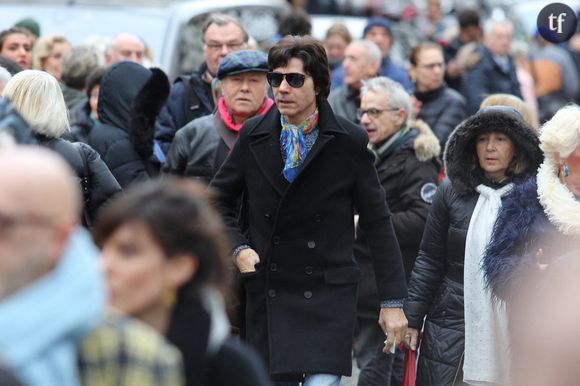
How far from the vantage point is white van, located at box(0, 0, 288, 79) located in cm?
1294

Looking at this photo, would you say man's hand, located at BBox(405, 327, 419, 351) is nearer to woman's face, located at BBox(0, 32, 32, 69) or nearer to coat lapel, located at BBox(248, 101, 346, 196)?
coat lapel, located at BBox(248, 101, 346, 196)

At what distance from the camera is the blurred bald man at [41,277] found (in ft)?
Answer: 10.5

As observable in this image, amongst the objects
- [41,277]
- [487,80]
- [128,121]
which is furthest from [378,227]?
[487,80]

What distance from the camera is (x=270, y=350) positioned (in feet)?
22.9

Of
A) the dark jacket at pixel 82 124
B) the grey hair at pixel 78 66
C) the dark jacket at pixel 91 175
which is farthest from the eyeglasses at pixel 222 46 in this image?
the dark jacket at pixel 91 175

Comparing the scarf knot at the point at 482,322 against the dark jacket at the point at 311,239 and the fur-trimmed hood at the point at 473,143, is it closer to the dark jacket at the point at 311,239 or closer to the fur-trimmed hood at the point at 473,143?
the fur-trimmed hood at the point at 473,143

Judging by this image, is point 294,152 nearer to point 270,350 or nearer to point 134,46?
point 270,350

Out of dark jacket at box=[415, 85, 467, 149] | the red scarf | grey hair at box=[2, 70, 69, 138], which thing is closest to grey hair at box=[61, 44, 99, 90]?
the red scarf

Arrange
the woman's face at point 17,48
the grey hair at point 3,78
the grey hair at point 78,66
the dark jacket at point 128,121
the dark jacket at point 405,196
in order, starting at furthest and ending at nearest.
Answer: the woman's face at point 17,48, the grey hair at point 78,66, the dark jacket at point 128,121, the dark jacket at point 405,196, the grey hair at point 3,78

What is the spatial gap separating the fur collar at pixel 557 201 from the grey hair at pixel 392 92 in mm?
2162

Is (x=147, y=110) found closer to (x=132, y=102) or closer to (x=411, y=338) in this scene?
(x=132, y=102)

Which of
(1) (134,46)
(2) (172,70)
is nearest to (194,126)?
(1) (134,46)

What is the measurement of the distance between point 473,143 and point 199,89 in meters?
2.71

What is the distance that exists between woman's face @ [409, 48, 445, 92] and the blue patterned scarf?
4819 millimetres
